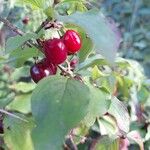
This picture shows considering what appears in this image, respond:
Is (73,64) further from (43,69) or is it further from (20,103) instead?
(20,103)

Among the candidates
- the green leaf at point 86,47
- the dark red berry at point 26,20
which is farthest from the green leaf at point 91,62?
the dark red berry at point 26,20

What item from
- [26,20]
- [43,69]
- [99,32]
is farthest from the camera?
[26,20]

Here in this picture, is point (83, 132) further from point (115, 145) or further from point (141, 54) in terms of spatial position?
point (141, 54)

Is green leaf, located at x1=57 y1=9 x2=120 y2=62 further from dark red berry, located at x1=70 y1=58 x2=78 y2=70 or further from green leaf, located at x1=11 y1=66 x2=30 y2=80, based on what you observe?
green leaf, located at x1=11 y1=66 x2=30 y2=80

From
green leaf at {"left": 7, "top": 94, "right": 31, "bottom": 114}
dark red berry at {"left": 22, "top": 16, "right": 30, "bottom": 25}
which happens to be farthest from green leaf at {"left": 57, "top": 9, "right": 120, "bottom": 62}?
dark red berry at {"left": 22, "top": 16, "right": 30, "bottom": 25}

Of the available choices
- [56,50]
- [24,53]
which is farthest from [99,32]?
[24,53]
